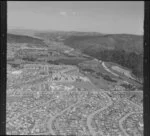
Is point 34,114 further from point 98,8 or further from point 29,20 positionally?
point 98,8

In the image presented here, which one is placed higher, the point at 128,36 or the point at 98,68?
the point at 128,36

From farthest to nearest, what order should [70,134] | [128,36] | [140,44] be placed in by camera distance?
1. [128,36]
2. [140,44]
3. [70,134]

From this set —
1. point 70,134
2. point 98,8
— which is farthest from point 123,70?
point 70,134

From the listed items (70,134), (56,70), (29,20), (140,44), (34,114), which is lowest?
(70,134)

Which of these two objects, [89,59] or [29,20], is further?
[89,59]

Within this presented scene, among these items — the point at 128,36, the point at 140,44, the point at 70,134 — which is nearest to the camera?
the point at 70,134

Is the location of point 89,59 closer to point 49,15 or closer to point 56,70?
point 56,70

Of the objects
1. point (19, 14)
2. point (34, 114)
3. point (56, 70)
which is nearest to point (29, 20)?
point (19, 14)
